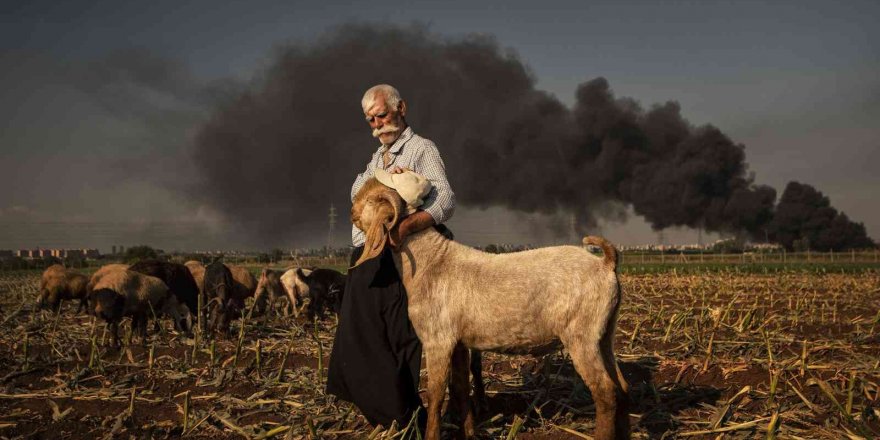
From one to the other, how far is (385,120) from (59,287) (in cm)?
1802

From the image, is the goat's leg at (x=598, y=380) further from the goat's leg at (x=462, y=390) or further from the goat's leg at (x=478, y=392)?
the goat's leg at (x=478, y=392)

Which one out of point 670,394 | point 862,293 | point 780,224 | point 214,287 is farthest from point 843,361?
point 780,224

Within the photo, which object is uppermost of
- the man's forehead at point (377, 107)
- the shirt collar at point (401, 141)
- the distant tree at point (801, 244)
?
the distant tree at point (801, 244)

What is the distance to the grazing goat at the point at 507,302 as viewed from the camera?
4.34 meters

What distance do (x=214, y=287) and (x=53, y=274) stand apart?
8422 millimetres

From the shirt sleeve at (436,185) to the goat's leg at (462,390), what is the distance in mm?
1172

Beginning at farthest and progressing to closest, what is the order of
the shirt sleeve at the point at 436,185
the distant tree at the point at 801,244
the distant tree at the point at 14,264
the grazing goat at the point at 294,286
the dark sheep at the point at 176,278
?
1. the distant tree at the point at 801,244
2. the distant tree at the point at 14,264
3. the grazing goat at the point at 294,286
4. the dark sheep at the point at 176,278
5. the shirt sleeve at the point at 436,185

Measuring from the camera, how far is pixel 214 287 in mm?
14289

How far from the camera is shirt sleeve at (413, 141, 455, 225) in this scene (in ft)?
15.2

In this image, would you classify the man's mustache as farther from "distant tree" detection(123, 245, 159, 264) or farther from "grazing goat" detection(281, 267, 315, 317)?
"distant tree" detection(123, 245, 159, 264)

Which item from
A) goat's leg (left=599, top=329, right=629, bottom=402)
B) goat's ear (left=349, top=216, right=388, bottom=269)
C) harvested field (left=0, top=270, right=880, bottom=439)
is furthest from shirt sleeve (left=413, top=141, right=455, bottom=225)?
harvested field (left=0, top=270, right=880, bottom=439)

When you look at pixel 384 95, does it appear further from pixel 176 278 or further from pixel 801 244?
pixel 801 244

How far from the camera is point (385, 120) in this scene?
4945 millimetres

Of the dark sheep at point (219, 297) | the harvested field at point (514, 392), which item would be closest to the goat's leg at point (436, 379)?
the harvested field at point (514, 392)
